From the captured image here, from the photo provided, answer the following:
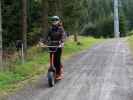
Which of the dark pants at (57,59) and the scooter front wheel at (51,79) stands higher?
the dark pants at (57,59)

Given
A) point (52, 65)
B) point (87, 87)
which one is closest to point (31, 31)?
point (52, 65)

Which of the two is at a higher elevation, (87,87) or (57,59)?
(57,59)

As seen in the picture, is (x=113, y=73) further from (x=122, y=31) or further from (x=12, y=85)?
(x=122, y=31)

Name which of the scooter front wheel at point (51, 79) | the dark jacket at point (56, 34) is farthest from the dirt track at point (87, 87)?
A: the dark jacket at point (56, 34)

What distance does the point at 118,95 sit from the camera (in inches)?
400

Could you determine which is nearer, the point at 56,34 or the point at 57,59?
the point at 56,34

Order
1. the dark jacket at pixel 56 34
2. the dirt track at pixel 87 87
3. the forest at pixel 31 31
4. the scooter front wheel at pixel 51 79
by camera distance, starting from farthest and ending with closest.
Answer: the forest at pixel 31 31 → the dark jacket at pixel 56 34 → the scooter front wheel at pixel 51 79 → the dirt track at pixel 87 87

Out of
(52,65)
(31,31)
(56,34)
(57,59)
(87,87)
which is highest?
(56,34)

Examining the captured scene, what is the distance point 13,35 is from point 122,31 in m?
54.9

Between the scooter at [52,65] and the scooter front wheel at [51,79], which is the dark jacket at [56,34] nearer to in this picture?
the scooter at [52,65]

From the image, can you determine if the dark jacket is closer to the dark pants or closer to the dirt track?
the dark pants

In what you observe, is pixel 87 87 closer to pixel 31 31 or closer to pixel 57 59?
pixel 57 59

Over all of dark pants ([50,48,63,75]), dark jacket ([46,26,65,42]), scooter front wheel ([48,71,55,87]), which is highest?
dark jacket ([46,26,65,42])

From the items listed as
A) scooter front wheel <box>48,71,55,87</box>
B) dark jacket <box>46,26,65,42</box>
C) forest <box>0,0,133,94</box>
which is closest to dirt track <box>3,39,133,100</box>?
scooter front wheel <box>48,71,55,87</box>
